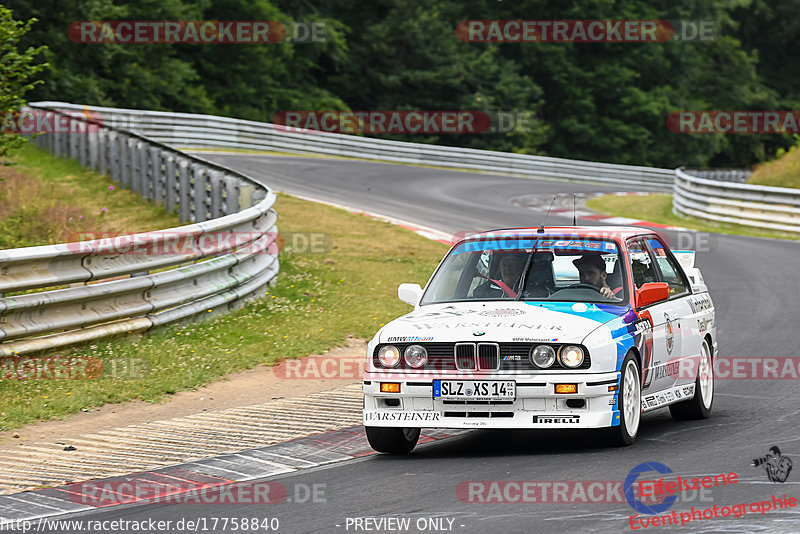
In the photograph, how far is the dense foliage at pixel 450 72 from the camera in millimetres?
45688

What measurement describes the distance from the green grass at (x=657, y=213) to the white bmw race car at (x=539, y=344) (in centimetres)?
1885

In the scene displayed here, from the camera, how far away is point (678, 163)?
2667 inches

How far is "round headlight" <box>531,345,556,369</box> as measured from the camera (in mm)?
7859

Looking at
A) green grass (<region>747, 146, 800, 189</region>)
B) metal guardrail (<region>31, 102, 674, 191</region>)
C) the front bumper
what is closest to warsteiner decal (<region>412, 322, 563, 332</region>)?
the front bumper

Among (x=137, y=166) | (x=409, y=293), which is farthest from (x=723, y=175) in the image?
(x=409, y=293)

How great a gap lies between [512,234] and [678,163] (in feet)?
198

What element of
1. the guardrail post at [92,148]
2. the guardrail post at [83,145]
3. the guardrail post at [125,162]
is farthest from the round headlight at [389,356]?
the guardrail post at [83,145]

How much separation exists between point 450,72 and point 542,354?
49.3m

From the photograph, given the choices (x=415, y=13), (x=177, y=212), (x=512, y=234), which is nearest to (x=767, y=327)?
(x=512, y=234)

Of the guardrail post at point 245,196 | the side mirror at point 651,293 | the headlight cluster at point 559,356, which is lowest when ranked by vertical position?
the headlight cluster at point 559,356

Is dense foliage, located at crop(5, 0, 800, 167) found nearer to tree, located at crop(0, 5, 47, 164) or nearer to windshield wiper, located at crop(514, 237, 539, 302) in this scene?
tree, located at crop(0, 5, 47, 164)

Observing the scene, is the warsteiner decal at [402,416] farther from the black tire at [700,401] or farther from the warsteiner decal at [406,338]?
the black tire at [700,401]

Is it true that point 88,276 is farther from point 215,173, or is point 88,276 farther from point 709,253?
point 709,253

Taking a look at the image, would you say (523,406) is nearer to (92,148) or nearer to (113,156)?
(113,156)
